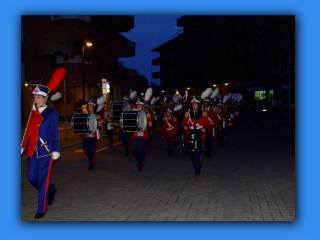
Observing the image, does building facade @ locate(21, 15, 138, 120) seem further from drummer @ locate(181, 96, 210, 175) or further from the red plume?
the red plume

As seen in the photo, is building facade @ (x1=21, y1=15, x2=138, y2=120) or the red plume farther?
building facade @ (x1=21, y1=15, x2=138, y2=120)

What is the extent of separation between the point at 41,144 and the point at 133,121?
440 cm

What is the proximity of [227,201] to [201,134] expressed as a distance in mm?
2782

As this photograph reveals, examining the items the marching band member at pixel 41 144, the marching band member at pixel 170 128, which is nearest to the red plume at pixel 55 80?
the marching band member at pixel 41 144

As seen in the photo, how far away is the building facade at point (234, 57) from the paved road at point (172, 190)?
32.8 m

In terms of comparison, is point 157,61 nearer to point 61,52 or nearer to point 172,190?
point 61,52

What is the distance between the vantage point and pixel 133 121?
10.5 m

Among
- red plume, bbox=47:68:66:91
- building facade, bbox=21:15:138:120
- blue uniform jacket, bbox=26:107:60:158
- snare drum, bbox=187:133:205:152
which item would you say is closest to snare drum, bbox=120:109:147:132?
snare drum, bbox=187:133:205:152

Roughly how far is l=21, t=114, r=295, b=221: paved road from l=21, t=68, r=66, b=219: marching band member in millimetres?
506

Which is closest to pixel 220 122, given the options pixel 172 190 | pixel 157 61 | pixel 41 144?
pixel 172 190

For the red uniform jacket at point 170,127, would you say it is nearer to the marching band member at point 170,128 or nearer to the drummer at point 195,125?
the marching band member at point 170,128

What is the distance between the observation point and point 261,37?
191 feet

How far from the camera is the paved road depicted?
643cm

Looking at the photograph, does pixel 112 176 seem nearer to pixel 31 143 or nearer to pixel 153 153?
pixel 31 143
